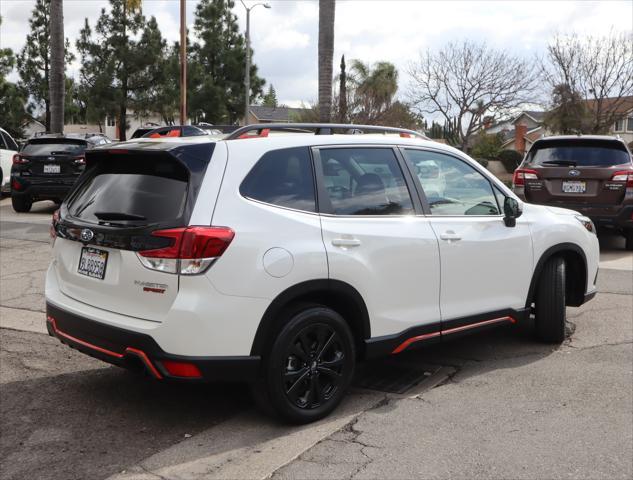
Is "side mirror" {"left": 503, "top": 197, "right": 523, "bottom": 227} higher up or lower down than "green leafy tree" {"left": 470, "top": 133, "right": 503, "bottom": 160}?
lower down

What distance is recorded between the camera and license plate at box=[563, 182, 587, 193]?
34.7 feet

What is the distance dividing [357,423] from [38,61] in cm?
4985

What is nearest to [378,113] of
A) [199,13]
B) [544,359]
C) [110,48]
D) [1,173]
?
[199,13]

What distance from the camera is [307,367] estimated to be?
13.6 feet

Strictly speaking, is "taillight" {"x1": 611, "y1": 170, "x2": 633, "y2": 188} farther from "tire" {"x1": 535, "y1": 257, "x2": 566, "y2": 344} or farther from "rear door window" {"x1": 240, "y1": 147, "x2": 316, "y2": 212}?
"rear door window" {"x1": 240, "y1": 147, "x2": 316, "y2": 212}

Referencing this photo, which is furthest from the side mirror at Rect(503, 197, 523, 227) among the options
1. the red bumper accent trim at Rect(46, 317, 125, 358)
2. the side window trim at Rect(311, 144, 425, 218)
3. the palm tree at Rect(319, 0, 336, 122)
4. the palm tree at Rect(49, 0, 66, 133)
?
the palm tree at Rect(49, 0, 66, 133)

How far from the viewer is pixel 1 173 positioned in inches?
658

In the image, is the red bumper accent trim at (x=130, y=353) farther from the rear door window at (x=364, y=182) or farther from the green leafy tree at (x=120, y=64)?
the green leafy tree at (x=120, y=64)

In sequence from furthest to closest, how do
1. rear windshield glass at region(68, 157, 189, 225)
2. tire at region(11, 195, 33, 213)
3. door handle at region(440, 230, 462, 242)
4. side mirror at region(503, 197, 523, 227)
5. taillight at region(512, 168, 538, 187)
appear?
tire at region(11, 195, 33, 213)
taillight at region(512, 168, 538, 187)
side mirror at region(503, 197, 523, 227)
door handle at region(440, 230, 462, 242)
rear windshield glass at region(68, 157, 189, 225)

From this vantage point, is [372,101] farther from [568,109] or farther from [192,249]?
[192,249]

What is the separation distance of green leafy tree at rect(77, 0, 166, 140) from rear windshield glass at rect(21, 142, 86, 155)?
27236mm

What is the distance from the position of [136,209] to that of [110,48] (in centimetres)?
4060

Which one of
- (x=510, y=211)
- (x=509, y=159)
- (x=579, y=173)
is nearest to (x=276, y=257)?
(x=510, y=211)

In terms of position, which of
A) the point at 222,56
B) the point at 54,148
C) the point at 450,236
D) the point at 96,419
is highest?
the point at 222,56
